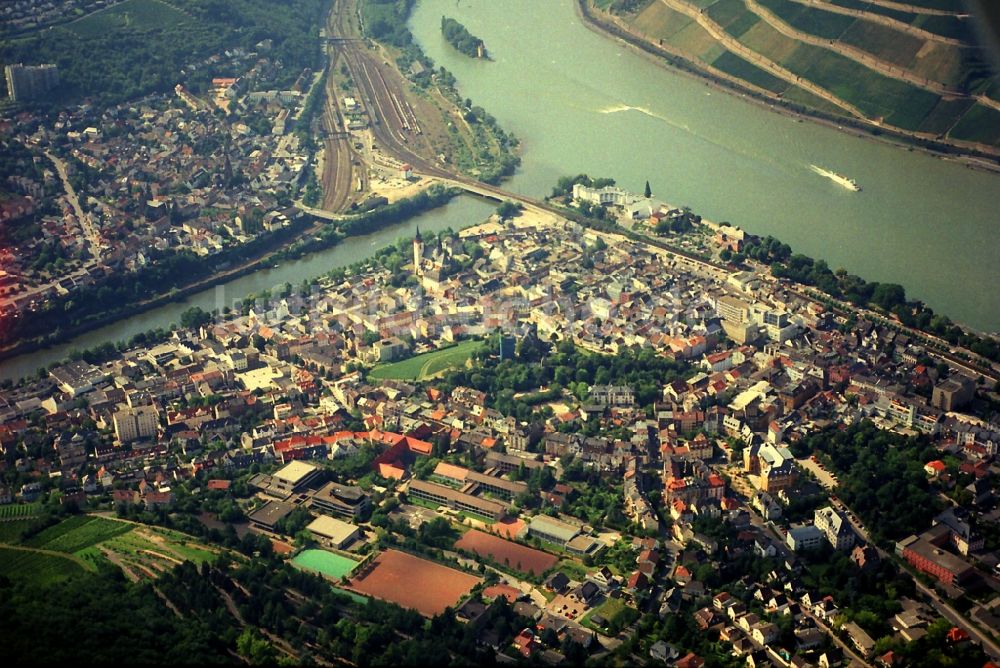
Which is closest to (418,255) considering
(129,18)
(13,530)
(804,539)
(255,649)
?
(13,530)

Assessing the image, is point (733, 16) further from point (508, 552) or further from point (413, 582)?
point (413, 582)

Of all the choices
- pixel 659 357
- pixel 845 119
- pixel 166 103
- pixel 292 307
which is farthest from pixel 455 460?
pixel 166 103

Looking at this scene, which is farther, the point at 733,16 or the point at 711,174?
the point at 733,16

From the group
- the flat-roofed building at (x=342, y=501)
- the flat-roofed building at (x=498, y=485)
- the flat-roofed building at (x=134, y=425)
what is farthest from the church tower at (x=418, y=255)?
the flat-roofed building at (x=342, y=501)

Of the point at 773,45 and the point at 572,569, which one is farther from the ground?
the point at 773,45

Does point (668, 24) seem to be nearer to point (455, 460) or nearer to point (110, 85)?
point (110, 85)

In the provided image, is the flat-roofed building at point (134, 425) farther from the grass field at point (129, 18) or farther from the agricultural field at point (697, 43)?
the agricultural field at point (697, 43)

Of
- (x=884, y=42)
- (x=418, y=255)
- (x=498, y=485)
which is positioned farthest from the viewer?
(x=884, y=42)
